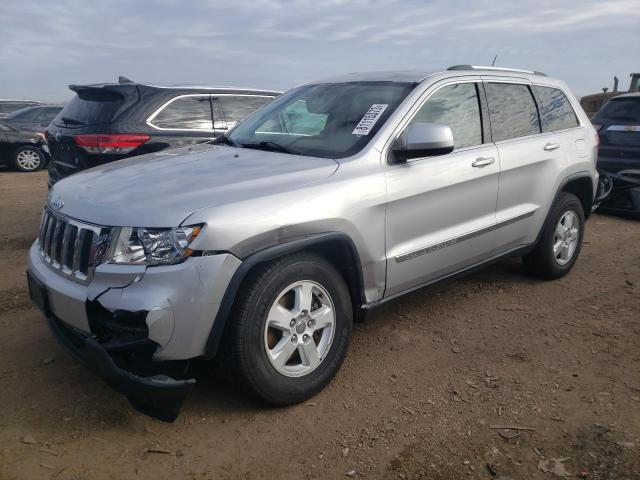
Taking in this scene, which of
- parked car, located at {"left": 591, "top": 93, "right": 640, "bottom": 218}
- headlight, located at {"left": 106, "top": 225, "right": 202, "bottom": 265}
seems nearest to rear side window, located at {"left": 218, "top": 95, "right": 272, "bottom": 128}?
headlight, located at {"left": 106, "top": 225, "right": 202, "bottom": 265}

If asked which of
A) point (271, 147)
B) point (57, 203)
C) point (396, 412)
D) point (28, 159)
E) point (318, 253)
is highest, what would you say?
point (271, 147)

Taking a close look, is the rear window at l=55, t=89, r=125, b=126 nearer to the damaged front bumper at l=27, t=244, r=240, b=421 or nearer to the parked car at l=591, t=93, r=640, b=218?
the damaged front bumper at l=27, t=244, r=240, b=421

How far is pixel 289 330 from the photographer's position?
2891mm

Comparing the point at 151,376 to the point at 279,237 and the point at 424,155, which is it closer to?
the point at 279,237

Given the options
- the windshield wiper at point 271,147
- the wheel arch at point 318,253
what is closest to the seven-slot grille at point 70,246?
the wheel arch at point 318,253

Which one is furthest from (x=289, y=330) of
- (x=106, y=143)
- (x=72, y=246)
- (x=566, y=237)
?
(x=106, y=143)

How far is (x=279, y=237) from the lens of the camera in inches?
109

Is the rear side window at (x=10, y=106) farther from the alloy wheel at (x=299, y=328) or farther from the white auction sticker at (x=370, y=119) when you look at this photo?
the alloy wheel at (x=299, y=328)

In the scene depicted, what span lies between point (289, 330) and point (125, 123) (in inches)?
148

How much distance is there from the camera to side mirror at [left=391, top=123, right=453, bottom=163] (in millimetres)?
3217

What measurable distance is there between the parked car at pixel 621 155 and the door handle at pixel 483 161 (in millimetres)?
4493

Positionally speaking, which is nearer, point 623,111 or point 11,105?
point 623,111

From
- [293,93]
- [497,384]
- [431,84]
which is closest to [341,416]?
[497,384]

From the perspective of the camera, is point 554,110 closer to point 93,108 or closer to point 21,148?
point 93,108
